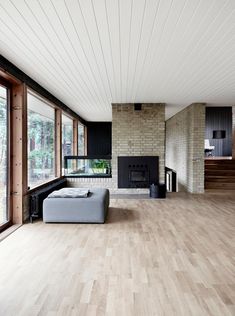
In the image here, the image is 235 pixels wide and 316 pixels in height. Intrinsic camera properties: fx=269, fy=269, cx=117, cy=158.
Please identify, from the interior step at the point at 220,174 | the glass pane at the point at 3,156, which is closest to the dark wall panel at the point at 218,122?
the interior step at the point at 220,174

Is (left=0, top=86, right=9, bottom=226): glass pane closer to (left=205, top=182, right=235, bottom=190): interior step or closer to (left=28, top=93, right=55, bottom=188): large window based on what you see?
(left=28, top=93, right=55, bottom=188): large window

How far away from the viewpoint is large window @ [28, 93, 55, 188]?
18.1ft

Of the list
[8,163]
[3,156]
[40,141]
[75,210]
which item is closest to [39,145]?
[40,141]

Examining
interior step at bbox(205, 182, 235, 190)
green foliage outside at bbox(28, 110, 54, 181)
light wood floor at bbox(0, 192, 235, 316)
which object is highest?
green foliage outside at bbox(28, 110, 54, 181)

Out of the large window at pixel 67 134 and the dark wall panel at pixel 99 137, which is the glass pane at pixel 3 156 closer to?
the large window at pixel 67 134

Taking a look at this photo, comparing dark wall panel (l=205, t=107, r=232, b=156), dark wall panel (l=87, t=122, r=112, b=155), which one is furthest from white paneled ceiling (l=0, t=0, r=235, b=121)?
dark wall panel (l=205, t=107, r=232, b=156)

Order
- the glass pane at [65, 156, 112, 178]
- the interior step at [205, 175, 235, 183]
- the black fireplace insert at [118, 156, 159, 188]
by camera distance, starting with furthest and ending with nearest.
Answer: the interior step at [205, 175, 235, 183] < the glass pane at [65, 156, 112, 178] < the black fireplace insert at [118, 156, 159, 188]

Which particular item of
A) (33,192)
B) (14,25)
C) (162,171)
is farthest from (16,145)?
(162,171)

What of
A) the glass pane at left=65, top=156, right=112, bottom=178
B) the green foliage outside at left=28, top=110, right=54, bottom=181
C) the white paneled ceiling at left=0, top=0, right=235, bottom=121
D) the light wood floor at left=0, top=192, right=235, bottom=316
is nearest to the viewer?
the light wood floor at left=0, top=192, right=235, bottom=316

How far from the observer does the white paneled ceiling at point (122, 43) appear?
2.60 metres

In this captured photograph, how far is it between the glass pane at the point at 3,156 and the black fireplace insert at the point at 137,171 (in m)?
3.89

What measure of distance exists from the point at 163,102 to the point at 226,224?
4.17 metres

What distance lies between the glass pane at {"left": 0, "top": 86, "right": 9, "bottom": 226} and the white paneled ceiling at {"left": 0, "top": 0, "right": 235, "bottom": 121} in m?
0.64

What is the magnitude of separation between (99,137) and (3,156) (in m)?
9.36
